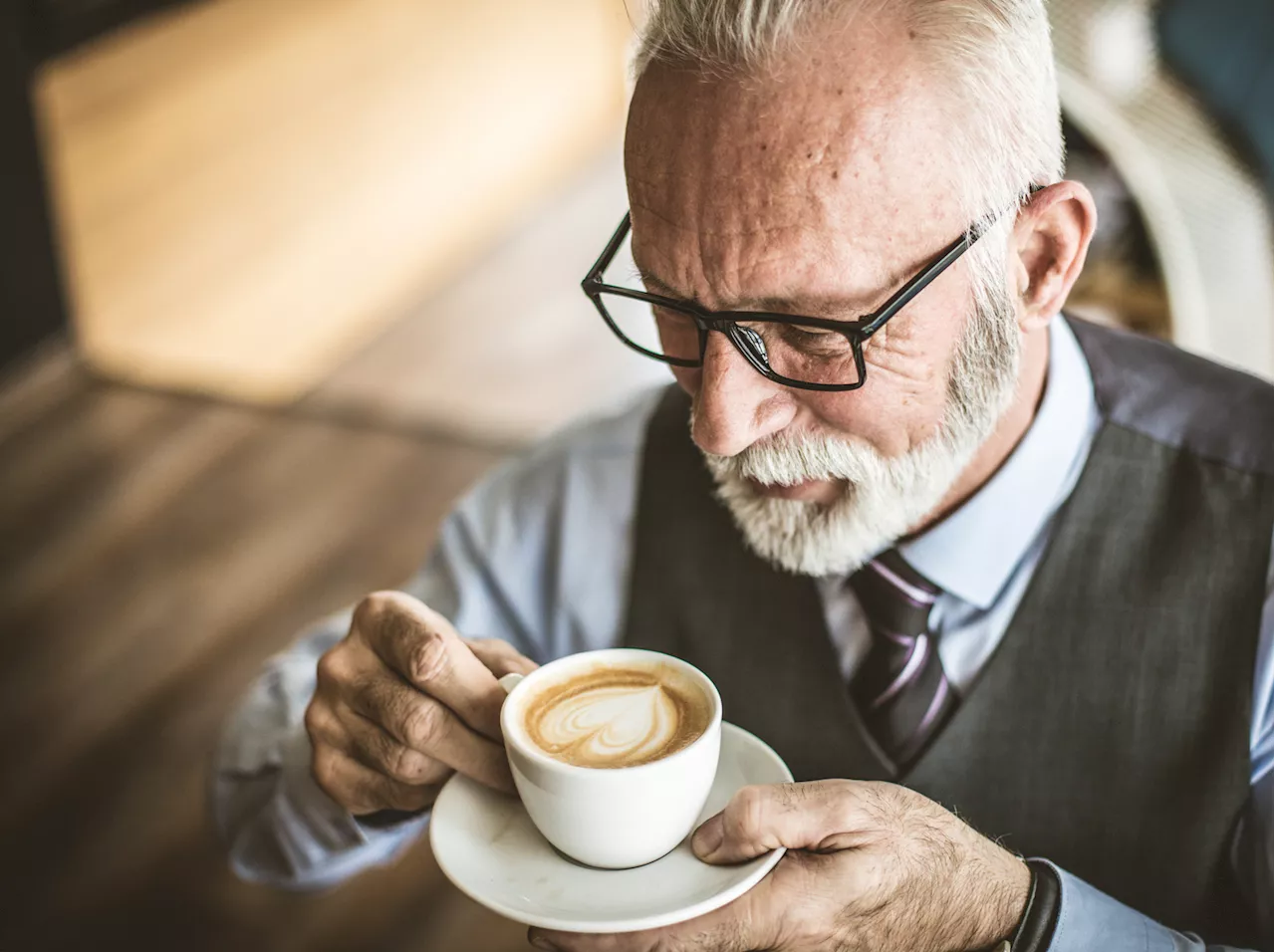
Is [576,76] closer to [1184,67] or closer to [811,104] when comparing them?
[1184,67]

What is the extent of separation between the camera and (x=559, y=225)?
4.86 m

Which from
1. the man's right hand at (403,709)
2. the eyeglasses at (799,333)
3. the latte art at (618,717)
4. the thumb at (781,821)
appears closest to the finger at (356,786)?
the man's right hand at (403,709)

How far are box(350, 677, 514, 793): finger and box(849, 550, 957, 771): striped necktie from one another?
0.32 metres

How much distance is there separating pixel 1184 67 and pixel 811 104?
5.90 ft

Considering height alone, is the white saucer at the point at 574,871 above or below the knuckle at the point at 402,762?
above

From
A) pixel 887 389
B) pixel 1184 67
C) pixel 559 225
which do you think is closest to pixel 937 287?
pixel 887 389

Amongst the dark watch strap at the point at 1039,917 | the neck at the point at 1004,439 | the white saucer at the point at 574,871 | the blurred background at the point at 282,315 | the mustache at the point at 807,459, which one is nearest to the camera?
the white saucer at the point at 574,871

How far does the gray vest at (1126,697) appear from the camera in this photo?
1065mm

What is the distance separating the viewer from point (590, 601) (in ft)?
4.46

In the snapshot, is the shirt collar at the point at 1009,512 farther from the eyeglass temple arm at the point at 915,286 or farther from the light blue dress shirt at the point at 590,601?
the eyeglass temple arm at the point at 915,286

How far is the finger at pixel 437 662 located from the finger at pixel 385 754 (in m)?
0.05

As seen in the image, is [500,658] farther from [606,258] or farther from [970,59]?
[970,59]

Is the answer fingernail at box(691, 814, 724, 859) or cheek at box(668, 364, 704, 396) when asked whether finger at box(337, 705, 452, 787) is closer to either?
fingernail at box(691, 814, 724, 859)

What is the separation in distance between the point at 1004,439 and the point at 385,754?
0.59 metres
